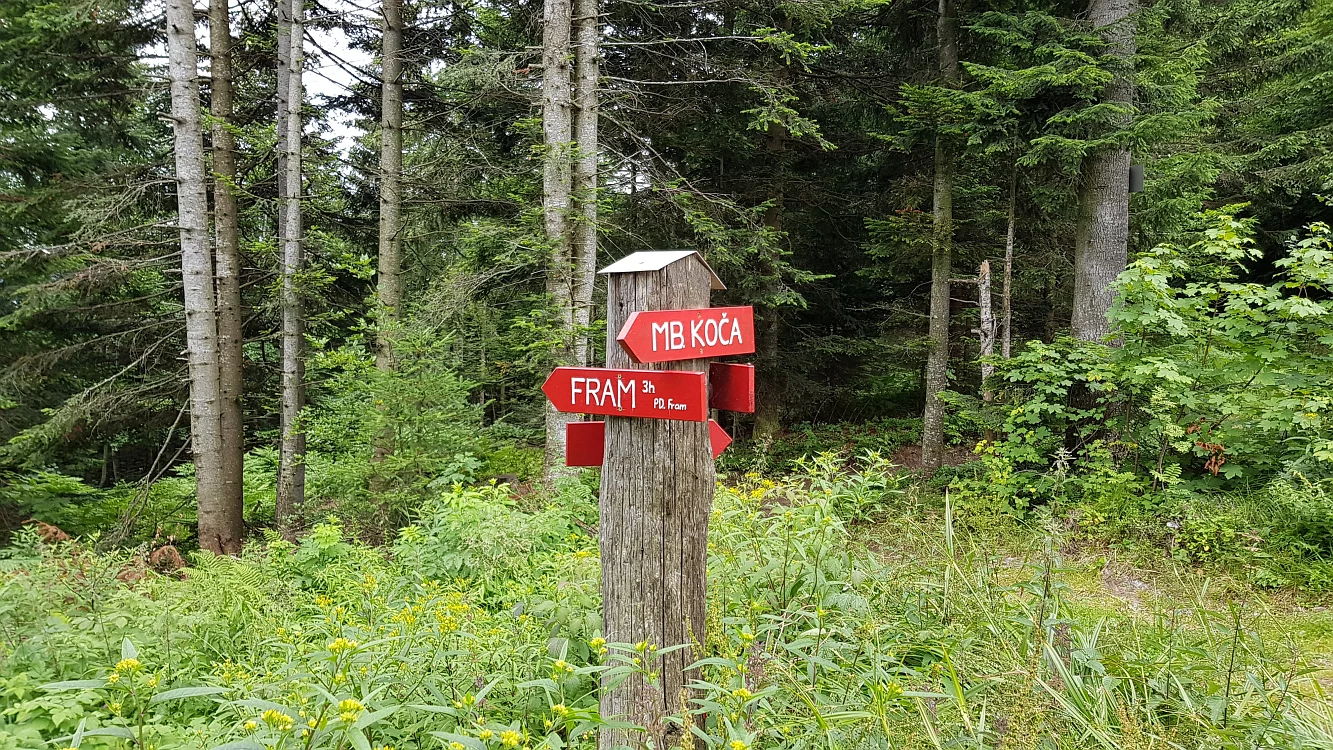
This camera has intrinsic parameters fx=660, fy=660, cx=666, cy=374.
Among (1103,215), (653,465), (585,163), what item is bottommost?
Answer: (653,465)

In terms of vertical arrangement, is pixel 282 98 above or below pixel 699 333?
above

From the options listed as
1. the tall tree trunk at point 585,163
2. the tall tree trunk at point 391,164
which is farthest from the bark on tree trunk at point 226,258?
the tall tree trunk at point 585,163

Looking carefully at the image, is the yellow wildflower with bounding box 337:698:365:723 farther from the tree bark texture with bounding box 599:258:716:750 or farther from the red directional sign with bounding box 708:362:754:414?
the red directional sign with bounding box 708:362:754:414

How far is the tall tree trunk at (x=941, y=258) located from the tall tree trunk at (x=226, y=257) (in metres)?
8.51

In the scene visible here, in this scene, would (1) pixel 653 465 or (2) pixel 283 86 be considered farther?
(2) pixel 283 86

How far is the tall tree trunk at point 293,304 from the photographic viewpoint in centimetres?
798

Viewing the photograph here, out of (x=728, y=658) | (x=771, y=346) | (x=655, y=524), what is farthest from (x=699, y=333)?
(x=771, y=346)

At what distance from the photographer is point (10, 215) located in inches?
286

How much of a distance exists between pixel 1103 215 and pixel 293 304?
917 cm

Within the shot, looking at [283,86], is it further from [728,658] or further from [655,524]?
[728,658]

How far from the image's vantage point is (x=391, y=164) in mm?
8445

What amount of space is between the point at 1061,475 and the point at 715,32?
7828 mm

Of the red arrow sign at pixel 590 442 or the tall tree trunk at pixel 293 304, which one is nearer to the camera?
the red arrow sign at pixel 590 442

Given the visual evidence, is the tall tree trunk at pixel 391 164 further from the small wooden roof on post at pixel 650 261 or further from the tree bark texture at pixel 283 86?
the small wooden roof on post at pixel 650 261
